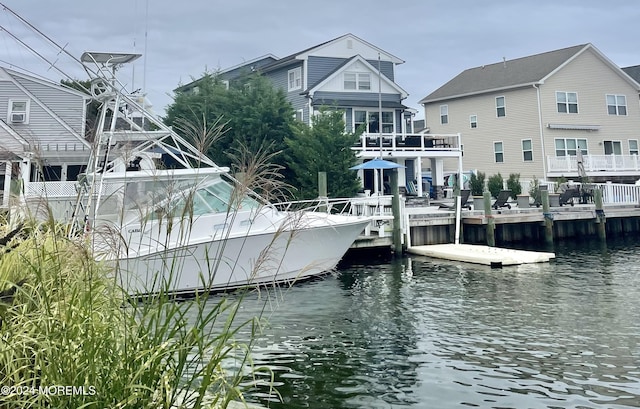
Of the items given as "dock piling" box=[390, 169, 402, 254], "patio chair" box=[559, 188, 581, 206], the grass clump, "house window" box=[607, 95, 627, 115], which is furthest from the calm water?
"house window" box=[607, 95, 627, 115]

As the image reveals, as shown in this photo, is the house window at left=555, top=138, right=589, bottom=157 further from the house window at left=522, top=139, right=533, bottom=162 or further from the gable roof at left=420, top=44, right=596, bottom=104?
the gable roof at left=420, top=44, right=596, bottom=104

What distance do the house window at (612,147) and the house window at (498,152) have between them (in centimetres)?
622

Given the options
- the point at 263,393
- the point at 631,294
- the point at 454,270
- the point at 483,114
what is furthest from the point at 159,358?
the point at 483,114

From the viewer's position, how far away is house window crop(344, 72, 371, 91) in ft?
95.1

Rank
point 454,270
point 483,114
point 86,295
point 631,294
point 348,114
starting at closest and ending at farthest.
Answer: point 86,295 < point 631,294 < point 454,270 < point 348,114 < point 483,114

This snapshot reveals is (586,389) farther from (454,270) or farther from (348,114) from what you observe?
(348,114)

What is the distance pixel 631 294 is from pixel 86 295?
11067mm

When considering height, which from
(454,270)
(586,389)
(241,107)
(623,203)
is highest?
(241,107)

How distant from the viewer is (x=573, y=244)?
1998 centimetres

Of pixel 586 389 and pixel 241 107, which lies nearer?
pixel 586 389

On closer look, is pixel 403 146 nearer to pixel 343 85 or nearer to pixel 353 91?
pixel 353 91

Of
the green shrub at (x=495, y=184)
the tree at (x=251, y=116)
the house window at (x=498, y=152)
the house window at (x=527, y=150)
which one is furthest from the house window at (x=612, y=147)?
the tree at (x=251, y=116)

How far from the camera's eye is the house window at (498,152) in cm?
3250

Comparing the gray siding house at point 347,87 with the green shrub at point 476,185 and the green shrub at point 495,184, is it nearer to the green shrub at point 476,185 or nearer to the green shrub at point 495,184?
the green shrub at point 476,185
